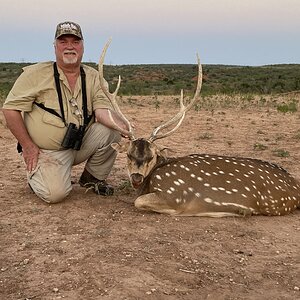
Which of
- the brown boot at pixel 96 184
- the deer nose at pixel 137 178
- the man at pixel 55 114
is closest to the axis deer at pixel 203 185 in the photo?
the deer nose at pixel 137 178

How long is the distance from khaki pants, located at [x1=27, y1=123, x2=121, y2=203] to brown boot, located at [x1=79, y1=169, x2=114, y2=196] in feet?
0.22

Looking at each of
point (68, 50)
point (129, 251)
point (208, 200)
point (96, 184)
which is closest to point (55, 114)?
point (68, 50)

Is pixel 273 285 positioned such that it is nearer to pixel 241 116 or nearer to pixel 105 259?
pixel 105 259

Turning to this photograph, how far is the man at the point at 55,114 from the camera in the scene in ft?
20.0

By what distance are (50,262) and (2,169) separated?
3978 millimetres

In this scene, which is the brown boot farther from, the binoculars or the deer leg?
the deer leg

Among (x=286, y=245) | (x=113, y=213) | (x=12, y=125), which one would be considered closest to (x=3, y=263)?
(x=113, y=213)

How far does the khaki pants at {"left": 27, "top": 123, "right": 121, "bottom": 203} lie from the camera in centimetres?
613

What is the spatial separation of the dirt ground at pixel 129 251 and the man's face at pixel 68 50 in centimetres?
169

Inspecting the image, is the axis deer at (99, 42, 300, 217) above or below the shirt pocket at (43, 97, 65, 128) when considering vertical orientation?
below

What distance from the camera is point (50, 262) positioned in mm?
4398

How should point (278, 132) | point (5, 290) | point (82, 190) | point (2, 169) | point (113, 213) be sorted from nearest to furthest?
1. point (5, 290)
2. point (113, 213)
3. point (82, 190)
4. point (2, 169)
5. point (278, 132)

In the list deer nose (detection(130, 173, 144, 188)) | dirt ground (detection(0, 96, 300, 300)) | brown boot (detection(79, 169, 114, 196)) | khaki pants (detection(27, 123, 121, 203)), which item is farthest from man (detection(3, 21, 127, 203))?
deer nose (detection(130, 173, 144, 188))

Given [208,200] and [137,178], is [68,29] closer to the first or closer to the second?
[137,178]
